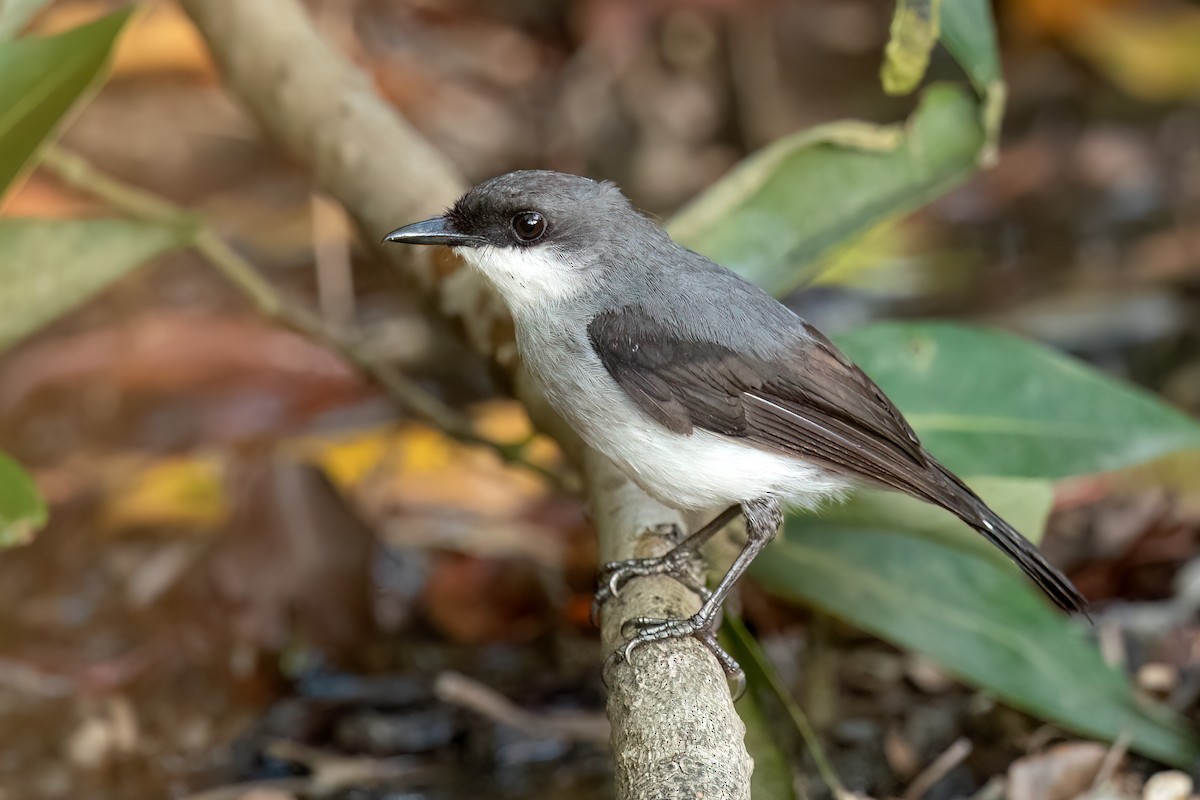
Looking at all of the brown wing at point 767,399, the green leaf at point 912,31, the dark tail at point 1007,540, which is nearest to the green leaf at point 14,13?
the brown wing at point 767,399

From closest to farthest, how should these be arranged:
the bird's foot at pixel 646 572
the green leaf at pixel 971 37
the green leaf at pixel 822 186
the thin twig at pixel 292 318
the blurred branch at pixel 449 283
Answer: the blurred branch at pixel 449 283 → the bird's foot at pixel 646 572 → the green leaf at pixel 971 37 → the green leaf at pixel 822 186 → the thin twig at pixel 292 318

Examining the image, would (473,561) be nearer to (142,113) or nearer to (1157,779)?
(1157,779)

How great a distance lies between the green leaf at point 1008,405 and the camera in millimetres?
3424

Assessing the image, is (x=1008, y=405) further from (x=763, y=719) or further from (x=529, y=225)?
(x=529, y=225)

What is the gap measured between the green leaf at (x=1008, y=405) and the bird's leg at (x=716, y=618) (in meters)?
0.55

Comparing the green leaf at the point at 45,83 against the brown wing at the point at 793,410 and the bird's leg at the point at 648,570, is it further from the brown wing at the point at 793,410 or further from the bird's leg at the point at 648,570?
the bird's leg at the point at 648,570

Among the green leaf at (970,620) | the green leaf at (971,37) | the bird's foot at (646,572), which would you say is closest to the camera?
the bird's foot at (646,572)

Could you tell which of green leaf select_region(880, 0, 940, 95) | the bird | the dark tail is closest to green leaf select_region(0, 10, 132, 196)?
the bird

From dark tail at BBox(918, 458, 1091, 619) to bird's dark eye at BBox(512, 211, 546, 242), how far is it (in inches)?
40.9

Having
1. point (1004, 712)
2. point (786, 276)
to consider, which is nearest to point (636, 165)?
point (786, 276)

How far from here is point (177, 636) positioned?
4258 millimetres

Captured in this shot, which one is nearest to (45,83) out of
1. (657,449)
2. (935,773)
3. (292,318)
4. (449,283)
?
(292,318)

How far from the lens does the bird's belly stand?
2.99 m

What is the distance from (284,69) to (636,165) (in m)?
3.83
